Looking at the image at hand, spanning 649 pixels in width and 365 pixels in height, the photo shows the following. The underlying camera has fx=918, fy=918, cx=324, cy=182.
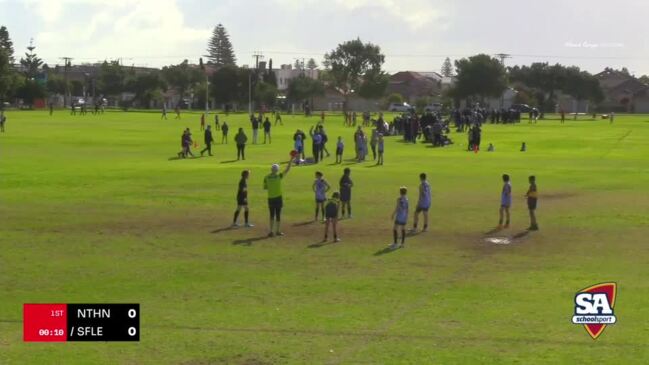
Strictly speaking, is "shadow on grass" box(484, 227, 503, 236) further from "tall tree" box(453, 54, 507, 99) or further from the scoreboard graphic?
"tall tree" box(453, 54, 507, 99)

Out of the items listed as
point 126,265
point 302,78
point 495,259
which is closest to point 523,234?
point 495,259

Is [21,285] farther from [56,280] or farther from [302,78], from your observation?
[302,78]

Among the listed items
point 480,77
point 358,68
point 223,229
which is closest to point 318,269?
point 223,229

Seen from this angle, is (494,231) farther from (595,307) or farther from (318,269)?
(595,307)

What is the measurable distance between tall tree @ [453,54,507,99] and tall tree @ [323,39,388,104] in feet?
76.4

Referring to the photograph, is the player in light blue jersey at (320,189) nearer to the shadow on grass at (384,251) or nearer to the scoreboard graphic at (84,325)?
the shadow on grass at (384,251)

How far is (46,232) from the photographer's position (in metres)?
24.3

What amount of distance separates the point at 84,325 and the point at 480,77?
4997 inches

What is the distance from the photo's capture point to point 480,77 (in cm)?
13662

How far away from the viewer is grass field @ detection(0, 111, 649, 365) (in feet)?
45.3

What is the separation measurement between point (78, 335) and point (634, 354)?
8300 millimetres

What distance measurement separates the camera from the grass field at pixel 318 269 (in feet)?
45.3

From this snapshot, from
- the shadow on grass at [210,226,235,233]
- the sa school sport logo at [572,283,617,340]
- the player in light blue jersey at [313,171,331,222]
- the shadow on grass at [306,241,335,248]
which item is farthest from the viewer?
the player in light blue jersey at [313,171,331,222]

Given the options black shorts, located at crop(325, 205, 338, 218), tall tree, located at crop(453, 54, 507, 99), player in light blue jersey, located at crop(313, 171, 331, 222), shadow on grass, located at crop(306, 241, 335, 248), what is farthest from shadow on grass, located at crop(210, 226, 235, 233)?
tall tree, located at crop(453, 54, 507, 99)
